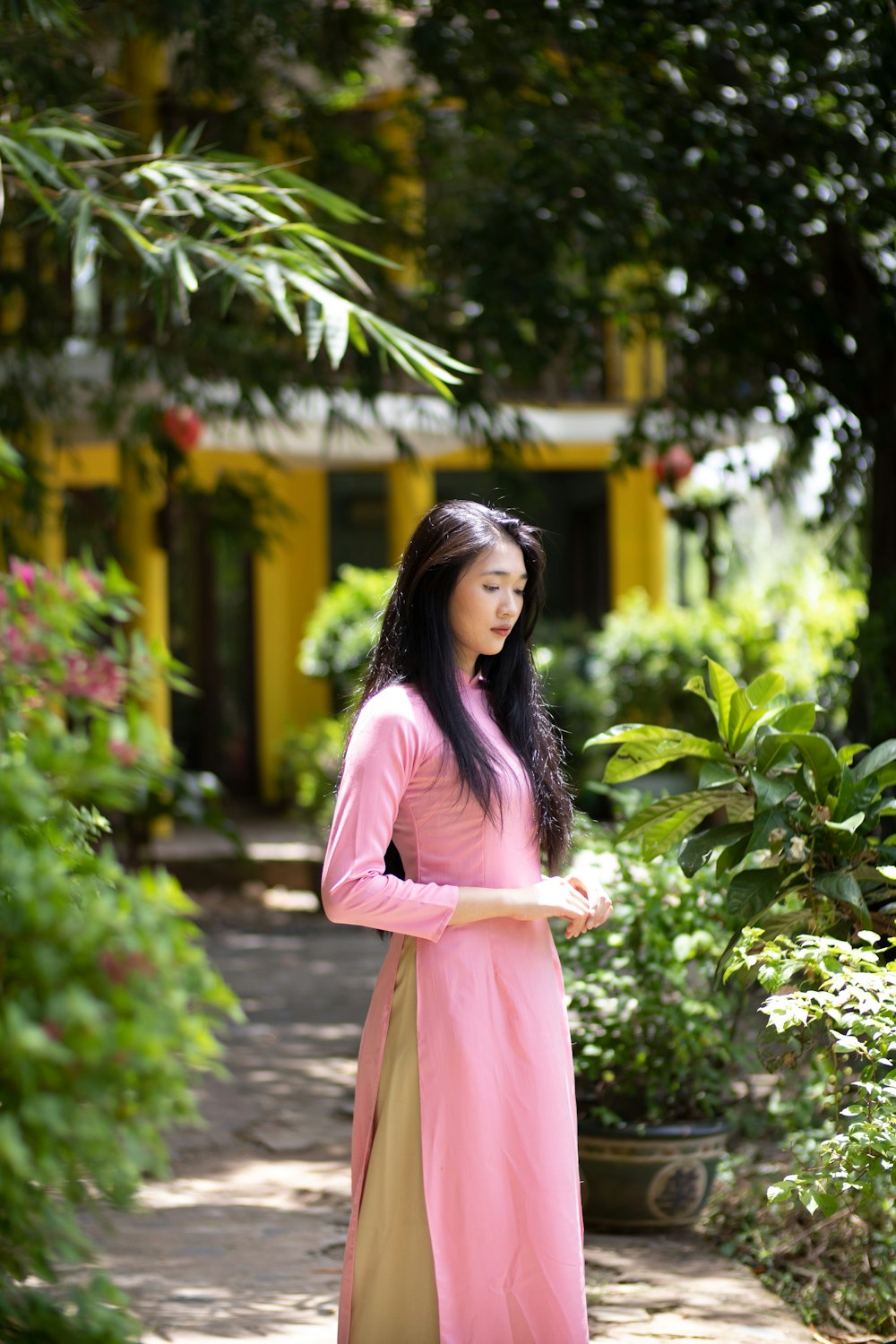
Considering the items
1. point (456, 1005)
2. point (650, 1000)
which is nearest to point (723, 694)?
point (456, 1005)

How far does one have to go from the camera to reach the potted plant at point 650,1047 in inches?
157

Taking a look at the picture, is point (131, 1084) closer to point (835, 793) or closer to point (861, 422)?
point (835, 793)

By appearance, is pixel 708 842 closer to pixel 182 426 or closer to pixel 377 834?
pixel 377 834

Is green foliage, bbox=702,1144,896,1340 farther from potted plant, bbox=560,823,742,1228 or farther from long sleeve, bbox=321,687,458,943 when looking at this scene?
long sleeve, bbox=321,687,458,943

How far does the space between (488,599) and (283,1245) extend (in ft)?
7.14

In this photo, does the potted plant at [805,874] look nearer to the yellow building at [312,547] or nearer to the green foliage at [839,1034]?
the green foliage at [839,1034]

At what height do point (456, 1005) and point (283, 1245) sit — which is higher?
point (456, 1005)

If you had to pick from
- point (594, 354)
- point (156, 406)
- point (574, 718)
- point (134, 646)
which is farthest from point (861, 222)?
point (574, 718)

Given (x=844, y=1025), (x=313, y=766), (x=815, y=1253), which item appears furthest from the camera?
(x=313, y=766)

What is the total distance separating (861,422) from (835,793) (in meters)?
2.95

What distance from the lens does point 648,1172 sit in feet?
13.1

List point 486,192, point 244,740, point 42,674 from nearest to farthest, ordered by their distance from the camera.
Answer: point 42,674, point 486,192, point 244,740

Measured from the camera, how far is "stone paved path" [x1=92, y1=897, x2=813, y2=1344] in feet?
11.5

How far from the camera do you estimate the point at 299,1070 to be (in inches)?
244
